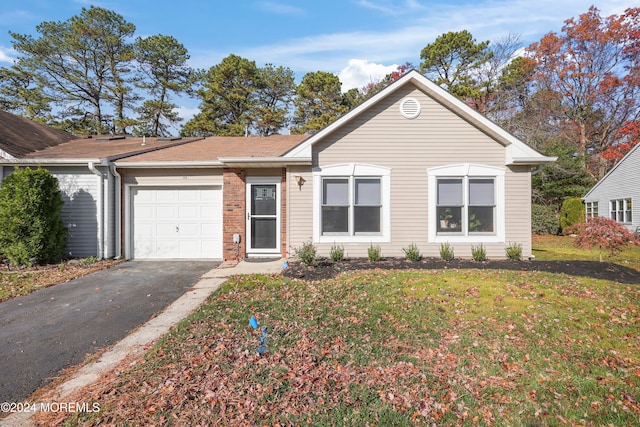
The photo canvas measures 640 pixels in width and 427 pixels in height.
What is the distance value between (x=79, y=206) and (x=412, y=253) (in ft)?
31.5

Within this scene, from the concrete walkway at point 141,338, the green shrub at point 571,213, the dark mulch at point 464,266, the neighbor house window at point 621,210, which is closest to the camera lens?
the concrete walkway at point 141,338

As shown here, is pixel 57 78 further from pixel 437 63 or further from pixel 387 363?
pixel 387 363

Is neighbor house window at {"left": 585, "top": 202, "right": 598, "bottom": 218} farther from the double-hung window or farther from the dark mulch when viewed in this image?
the double-hung window

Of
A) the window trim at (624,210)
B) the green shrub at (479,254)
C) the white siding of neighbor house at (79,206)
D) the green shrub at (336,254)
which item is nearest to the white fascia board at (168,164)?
the white siding of neighbor house at (79,206)

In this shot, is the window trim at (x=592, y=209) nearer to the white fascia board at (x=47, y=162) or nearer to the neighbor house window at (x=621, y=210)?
the neighbor house window at (x=621, y=210)

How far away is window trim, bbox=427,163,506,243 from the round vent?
1590 mm

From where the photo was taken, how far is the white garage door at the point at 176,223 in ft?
30.7

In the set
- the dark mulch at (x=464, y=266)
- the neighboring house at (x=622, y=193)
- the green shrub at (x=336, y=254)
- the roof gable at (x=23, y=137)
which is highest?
the roof gable at (x=23, y=137)

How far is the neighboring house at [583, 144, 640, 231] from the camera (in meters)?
16.2

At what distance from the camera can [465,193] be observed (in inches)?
339

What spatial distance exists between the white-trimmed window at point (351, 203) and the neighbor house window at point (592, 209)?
19.2 m

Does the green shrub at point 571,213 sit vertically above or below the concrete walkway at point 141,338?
above

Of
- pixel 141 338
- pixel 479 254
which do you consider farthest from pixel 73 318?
pixel 479 254

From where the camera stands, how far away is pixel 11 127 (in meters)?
11.1
